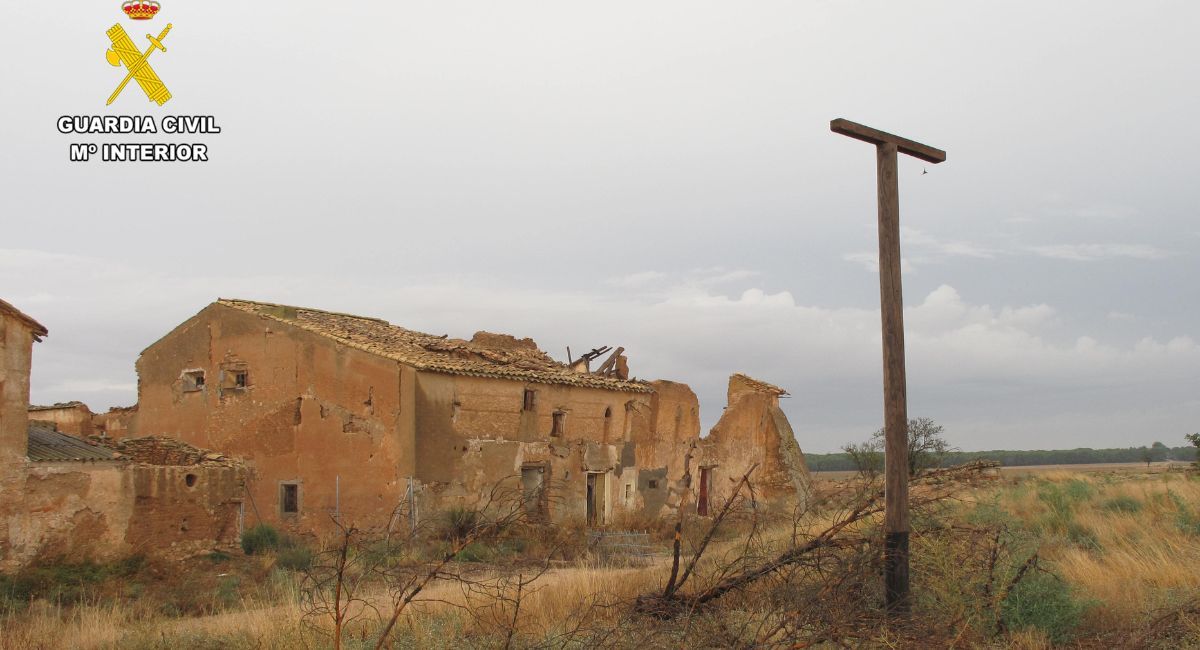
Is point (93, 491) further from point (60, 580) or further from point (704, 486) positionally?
point (704, 486)

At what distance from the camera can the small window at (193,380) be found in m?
23.4

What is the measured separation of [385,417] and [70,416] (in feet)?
31.1

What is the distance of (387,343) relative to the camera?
73.8 ft

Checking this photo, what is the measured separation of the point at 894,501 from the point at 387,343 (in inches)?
623

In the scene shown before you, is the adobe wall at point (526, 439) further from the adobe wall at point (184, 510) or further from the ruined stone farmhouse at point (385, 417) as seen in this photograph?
the adobe wall at point (184, 510)

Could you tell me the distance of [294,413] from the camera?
21781mm

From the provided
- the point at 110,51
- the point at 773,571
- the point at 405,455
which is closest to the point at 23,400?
the point at 110,51

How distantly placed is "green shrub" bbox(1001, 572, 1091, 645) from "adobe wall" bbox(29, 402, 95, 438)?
22.5 metres

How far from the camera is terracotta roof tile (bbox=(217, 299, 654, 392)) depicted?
21.5 meters

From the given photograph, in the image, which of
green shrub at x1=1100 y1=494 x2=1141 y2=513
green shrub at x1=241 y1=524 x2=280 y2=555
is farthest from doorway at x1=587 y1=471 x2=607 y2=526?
green shrub at x1=1100 y1=494 x2=1141 y2=513

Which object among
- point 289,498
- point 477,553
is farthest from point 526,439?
point 289,498

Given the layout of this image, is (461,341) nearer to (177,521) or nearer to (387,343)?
(387,343)

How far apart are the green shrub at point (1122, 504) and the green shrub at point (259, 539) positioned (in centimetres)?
1517

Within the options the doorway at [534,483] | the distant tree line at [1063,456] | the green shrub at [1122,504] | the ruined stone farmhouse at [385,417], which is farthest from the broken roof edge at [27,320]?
the distant tree line at [1063,456]
